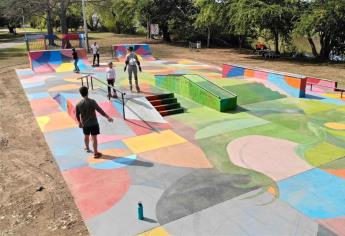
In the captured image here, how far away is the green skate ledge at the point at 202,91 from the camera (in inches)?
475

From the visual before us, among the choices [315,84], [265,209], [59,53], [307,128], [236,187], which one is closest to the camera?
[265,209]

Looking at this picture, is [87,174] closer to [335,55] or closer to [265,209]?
[265,209]

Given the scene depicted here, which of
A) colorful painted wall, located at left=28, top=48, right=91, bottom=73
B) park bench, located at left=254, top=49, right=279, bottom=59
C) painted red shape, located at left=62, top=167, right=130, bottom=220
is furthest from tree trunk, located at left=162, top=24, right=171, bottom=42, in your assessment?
painted red shape, located at left=62, top=167, right=130, bottom=220

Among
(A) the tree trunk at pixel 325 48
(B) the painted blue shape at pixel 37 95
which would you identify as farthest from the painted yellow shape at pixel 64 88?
(A) the tree trunk at pixel 325 48

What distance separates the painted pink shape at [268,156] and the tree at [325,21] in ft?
54.2

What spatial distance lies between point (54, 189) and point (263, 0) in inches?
973

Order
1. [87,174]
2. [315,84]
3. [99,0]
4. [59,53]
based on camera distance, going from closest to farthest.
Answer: [87,174] < [315,84] < [59,53] < [99,0]

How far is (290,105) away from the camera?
42.3 ft

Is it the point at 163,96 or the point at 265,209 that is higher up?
the point at 163,96

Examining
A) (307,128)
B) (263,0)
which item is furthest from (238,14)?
(307,128)

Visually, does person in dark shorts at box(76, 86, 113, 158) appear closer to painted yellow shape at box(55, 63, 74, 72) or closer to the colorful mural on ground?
the colorful mural on ground

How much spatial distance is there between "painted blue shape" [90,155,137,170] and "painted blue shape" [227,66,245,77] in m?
10.5

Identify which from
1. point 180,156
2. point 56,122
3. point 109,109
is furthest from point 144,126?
point 56,122

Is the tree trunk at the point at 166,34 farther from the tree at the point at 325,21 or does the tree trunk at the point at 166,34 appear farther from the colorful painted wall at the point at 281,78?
the colorful painted wall at the point at 281,78
